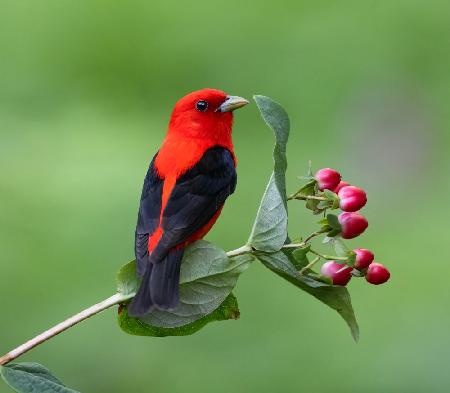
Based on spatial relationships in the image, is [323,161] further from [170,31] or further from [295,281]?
[295,281]

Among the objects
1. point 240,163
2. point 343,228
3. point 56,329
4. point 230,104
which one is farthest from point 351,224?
point 240,163

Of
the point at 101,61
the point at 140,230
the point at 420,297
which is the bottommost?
the point at 420,297

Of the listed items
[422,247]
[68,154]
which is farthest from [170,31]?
[422,247]

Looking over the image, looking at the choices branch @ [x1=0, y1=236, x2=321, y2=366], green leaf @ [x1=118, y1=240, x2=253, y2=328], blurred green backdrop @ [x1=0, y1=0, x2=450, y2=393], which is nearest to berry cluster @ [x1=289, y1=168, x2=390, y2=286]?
green leaf @ [x1=118, y1=240, x2=253, y2=328]

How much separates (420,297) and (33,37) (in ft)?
18.5

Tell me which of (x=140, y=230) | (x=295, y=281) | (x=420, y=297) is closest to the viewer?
(x=295, y=281)

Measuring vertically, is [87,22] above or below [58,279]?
above

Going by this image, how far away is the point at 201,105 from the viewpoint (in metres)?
3.27

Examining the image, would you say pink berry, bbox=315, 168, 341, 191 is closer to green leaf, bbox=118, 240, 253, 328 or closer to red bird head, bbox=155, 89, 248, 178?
green leaf, bbox=118, 240, 253, 328

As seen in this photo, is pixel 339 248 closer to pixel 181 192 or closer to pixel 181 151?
pixel 181 192

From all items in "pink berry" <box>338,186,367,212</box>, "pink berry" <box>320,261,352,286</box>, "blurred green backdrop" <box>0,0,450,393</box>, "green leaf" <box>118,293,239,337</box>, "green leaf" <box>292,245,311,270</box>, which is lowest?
"blurred green backdrop" <box>0,0,450,393</box>

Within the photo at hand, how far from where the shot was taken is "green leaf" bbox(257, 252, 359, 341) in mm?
2289

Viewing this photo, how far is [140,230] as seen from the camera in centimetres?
276

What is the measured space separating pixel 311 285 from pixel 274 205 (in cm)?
19
